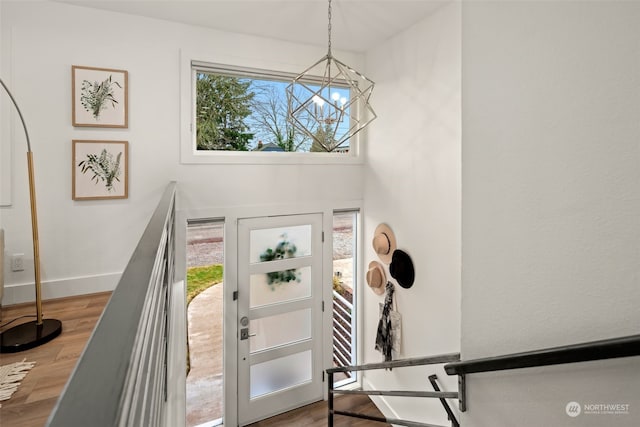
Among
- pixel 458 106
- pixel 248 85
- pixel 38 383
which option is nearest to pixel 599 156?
pixel 458 106

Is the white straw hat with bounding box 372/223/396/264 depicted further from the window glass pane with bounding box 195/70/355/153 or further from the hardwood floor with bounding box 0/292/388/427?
the hardwood floor with bounding box 0/292/388/427

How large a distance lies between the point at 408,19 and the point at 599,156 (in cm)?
258

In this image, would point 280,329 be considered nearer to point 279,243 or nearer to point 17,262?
point 279,243

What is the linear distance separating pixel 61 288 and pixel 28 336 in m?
0.81

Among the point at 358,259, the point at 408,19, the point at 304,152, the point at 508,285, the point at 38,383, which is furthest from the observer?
the point at 358,259

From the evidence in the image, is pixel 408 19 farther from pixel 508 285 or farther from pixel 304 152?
pixel 508 285

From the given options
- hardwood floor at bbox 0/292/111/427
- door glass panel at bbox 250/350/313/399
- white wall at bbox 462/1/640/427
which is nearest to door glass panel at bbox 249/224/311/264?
door glass panel at bbox 250/350/313/399

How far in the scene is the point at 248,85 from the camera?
3211 mm

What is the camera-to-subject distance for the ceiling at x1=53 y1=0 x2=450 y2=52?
2484 millimetres

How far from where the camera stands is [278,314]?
11.5 feet

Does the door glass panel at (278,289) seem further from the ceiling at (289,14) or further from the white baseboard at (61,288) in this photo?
the ceiling at (289,14)

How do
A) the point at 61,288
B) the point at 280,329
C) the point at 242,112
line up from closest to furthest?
the point at 61,288
the point at 242,112
the point at 280,329

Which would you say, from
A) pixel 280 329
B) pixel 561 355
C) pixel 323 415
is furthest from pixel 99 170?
pixel 323 415

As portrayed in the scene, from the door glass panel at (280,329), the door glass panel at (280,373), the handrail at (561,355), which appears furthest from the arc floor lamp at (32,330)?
the handrail at (561,355)
